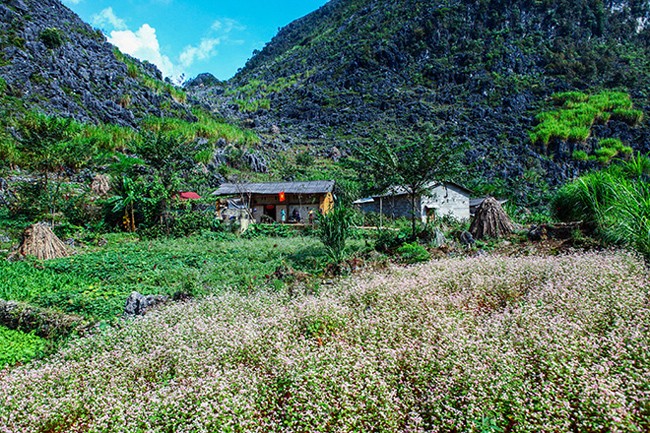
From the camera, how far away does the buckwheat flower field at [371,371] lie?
2.75 metres

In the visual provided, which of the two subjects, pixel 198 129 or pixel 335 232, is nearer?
pixel 335 232

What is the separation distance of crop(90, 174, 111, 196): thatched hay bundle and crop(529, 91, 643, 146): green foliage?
59316 mm

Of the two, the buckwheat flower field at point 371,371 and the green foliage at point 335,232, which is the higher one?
the green foliage at point 335,232

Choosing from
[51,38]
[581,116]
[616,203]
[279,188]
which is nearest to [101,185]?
[279,188]

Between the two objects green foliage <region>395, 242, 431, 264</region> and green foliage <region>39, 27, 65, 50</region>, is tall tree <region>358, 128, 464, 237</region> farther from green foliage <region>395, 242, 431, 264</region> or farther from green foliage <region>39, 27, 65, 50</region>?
green foliage <region>39, 27, 65, 50</region>

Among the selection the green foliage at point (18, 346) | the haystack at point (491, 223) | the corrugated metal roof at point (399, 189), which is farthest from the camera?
the corrugated metal roof at point (399, 189)

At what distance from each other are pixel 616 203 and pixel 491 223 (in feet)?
17.9

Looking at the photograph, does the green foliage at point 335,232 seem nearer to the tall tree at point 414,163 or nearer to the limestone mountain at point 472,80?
the tall tree at point 414,163

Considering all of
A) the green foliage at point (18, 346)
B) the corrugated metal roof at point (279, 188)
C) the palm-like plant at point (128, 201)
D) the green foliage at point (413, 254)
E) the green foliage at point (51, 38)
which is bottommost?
the green foliage at point (18, 346)

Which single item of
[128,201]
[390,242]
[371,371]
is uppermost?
[128,201]

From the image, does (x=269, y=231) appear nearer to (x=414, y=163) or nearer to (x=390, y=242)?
(x=390, y=242)

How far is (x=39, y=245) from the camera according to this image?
36.2ft

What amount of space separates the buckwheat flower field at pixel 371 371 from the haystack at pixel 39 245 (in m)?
8.15

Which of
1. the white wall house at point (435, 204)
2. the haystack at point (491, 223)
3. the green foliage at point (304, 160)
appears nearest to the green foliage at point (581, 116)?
the white wall house at point (435, 204)
